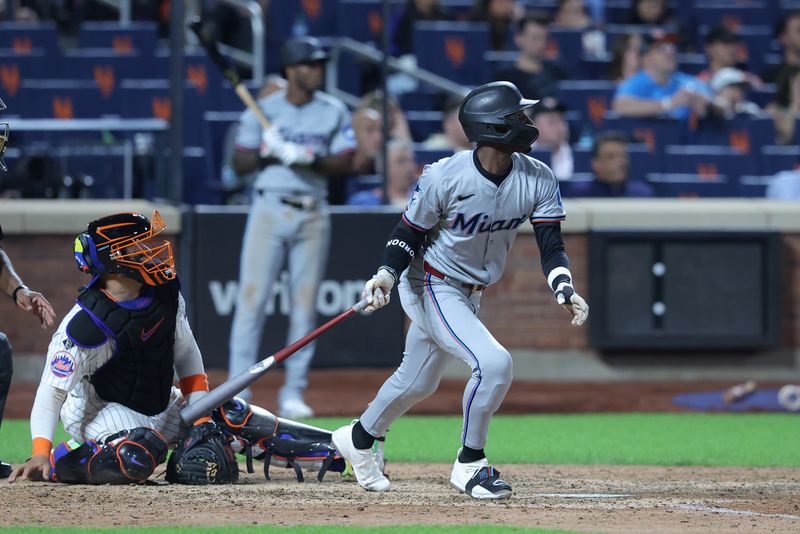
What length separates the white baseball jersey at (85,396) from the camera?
567 cm

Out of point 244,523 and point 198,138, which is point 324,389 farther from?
point 244,523

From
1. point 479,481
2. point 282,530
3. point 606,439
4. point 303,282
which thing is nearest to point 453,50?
point 303,282

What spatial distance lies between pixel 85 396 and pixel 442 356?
1.49 metres

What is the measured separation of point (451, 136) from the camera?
1150 centimetres

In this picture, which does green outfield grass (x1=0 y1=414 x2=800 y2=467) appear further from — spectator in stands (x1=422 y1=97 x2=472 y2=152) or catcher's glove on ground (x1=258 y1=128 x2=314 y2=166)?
spectator in stands (x1=422 y1=97 x2=472 y2=152)

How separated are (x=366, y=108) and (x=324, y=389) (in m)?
2.24

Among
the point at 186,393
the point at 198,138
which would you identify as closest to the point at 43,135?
the point at 198,138

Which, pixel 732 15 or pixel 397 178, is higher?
pixel 732 15

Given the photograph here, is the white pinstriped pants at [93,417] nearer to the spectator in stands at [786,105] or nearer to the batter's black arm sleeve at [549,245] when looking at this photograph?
the batter's black arm sleeve at [549,245]

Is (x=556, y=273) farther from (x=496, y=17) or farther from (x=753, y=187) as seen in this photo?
(x=496, y=17)

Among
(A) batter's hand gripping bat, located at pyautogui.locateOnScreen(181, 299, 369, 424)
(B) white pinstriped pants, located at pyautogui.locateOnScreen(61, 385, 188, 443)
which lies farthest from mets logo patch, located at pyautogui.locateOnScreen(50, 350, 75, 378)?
(A) batter's hand gripping bat, located at pyautogui.locateOnScreen(181, 299, 369, 424)

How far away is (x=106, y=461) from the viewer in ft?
19.1

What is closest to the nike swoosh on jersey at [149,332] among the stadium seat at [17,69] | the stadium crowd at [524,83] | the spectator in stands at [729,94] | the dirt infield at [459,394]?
the dirt infield at [459,394]

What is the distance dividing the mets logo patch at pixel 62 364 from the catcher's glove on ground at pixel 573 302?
1.94m
